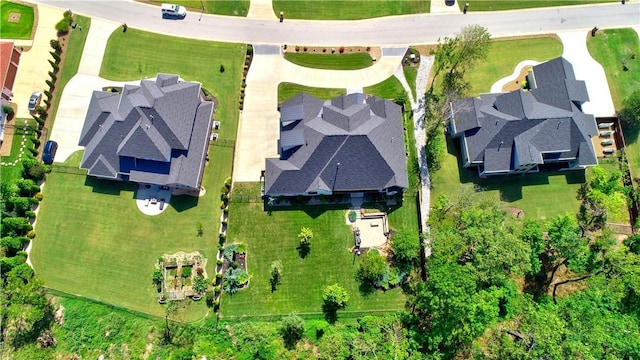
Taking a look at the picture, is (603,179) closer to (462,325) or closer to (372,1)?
(462,325)

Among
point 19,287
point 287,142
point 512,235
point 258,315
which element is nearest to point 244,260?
point 258,315

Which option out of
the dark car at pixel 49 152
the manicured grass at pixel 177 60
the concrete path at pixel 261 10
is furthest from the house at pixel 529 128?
the dark car at pixel 49 152

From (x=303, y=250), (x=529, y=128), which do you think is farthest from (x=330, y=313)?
(x=529, y=128)

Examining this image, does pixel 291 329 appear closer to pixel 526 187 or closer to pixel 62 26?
pixel 526 187

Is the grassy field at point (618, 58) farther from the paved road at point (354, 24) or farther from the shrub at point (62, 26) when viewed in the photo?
the shrub at point (62, 26)

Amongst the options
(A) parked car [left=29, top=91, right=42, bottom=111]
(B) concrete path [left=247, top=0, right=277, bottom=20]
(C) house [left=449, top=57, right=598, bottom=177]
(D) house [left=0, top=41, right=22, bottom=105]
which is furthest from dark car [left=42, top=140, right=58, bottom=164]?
(C) house [left=449, top=57, right=598, bottom=177]

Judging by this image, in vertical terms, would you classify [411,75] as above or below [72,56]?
below
